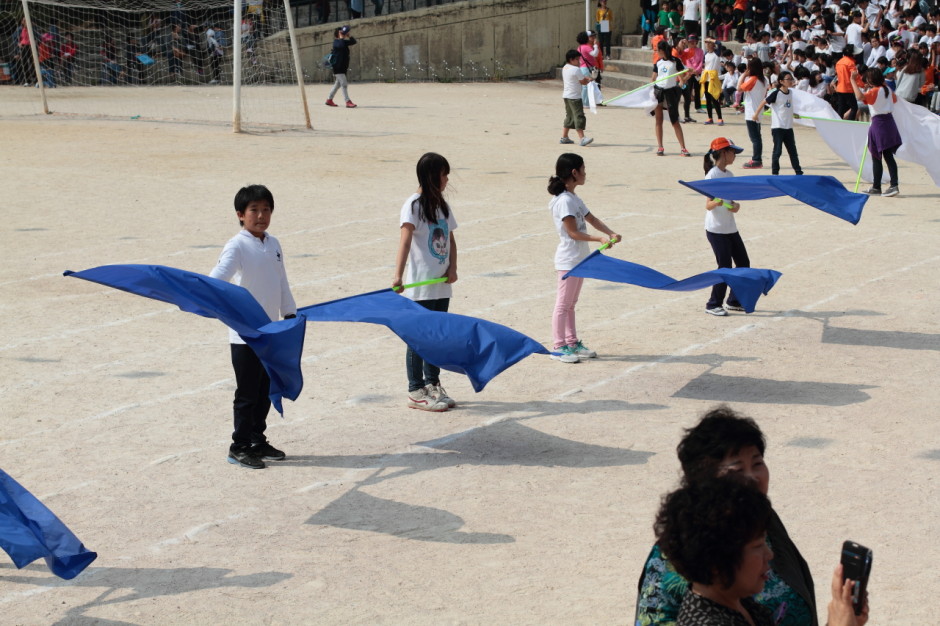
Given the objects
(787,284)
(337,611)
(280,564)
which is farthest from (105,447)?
(787,284)

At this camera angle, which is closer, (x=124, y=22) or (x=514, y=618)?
(x=514, y=618)

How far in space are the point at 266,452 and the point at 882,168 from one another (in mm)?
11757

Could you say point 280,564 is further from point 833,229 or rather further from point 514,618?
point 833,229

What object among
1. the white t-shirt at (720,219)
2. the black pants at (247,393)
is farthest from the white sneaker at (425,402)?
the white t-shirt at (720,219)

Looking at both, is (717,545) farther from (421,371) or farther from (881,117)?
(881,117)

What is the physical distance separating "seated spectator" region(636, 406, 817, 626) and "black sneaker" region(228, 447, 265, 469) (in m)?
3.69

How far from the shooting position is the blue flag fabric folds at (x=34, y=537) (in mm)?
4965

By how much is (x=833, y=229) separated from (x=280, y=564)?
9.75m

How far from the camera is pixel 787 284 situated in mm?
11008

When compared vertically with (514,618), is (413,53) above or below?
above

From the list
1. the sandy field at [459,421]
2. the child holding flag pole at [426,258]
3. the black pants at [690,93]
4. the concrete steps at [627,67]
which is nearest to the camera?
the sandy field at [459,421]

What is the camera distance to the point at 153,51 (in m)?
31.9

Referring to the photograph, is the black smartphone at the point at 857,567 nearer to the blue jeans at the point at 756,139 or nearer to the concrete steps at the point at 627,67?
the blue jeans at the point at 756,139

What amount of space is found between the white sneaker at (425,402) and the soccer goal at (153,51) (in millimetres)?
21437
